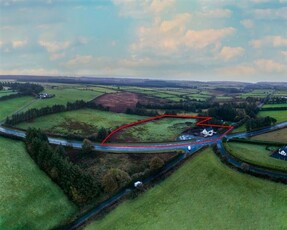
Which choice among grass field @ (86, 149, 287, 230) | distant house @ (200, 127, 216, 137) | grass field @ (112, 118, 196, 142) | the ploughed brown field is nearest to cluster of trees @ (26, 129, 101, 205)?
grass field @ (86, 149, 287, 230)

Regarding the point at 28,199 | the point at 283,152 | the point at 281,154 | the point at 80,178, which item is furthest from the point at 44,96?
the point at 283,152

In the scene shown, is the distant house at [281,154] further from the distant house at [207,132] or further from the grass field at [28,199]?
the grass field at [28,199]

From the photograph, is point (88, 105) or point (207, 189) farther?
point (88, 105)

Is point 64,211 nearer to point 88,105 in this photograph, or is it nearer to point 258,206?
point 258,206

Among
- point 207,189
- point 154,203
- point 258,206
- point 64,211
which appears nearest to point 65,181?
point 64,211

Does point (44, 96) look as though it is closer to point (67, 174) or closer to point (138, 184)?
point (67, 174)

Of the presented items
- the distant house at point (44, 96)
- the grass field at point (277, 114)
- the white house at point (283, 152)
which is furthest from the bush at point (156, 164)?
the distant house at point (44, 96)
